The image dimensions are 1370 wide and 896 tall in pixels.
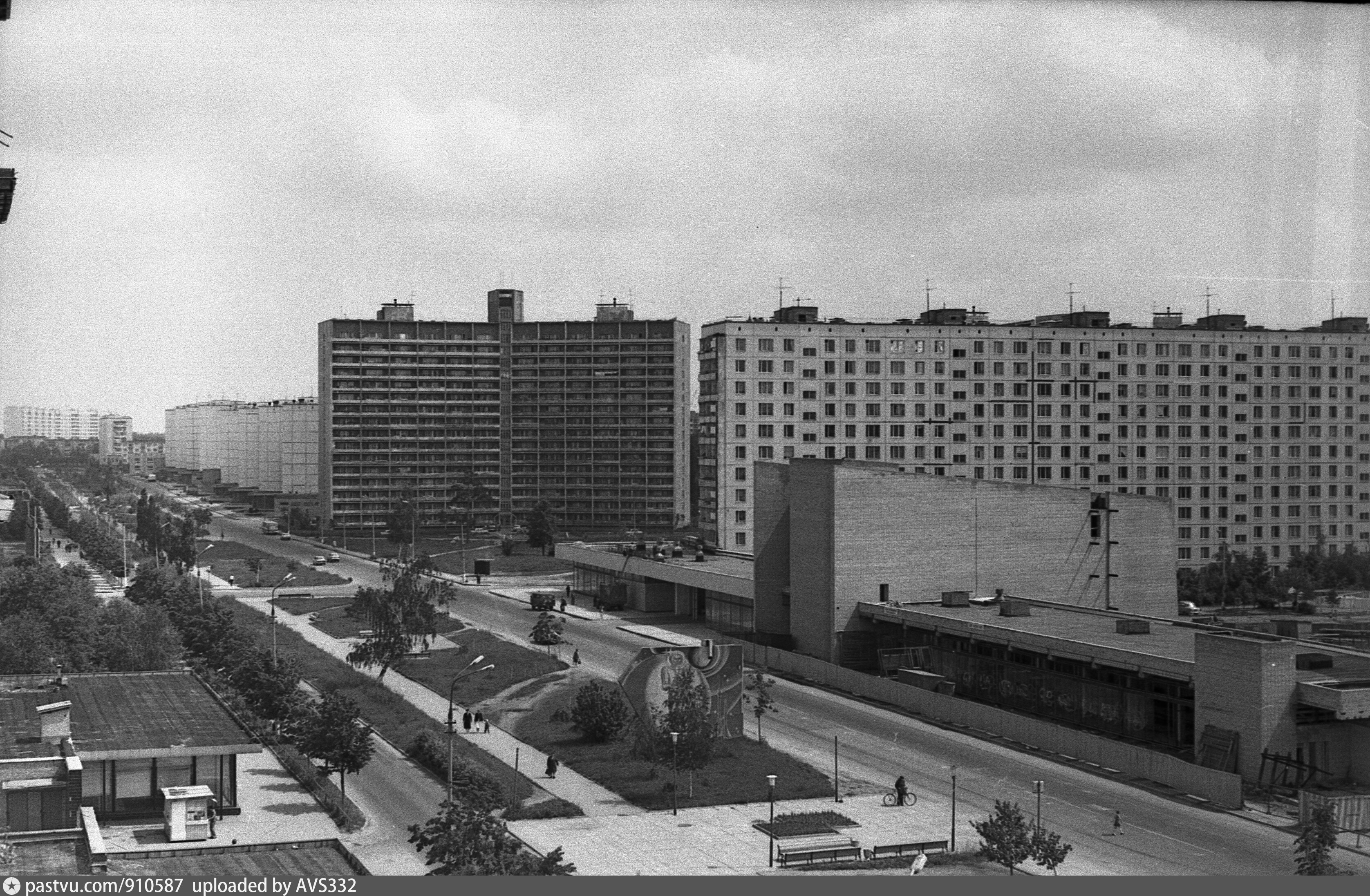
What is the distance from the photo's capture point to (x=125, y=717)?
28.0ft

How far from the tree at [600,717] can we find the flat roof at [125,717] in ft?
7.42

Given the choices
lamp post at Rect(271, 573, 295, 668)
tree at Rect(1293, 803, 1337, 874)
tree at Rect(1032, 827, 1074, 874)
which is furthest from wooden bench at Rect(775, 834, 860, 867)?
lamp post at Rect(271, 573, 295, 668)

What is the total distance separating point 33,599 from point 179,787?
6.57m

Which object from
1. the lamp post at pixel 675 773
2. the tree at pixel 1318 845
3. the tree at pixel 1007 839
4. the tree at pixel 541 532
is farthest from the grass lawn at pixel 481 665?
the tree at pixel 541 532

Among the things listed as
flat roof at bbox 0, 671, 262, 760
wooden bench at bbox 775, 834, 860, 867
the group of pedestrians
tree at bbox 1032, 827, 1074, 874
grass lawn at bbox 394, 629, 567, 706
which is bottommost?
grass lawn at bbox 394, 629, 567, 706

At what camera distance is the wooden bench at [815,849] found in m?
6.35

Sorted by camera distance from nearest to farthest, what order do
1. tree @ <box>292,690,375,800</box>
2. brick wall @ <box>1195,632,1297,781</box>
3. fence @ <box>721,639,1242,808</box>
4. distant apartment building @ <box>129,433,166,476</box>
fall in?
fence @ <box>721,639,1242,808</box> < brick wall @ <box>1195,632,1297,781</box> < tree @ <box>292,690,375,800</box> < distant apartment building @ <box>129,433,166,476</box>

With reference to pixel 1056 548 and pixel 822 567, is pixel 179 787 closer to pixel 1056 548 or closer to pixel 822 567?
pixel 822 567

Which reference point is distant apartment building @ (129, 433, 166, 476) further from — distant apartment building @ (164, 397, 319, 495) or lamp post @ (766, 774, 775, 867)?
lamp post @ (766, 774, 775, 867)

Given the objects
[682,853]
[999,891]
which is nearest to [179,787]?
[682,853]

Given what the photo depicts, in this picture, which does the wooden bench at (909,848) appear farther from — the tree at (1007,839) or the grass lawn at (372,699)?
the grass lawn at (372,699)

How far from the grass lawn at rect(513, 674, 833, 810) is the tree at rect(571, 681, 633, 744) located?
0.25 feet

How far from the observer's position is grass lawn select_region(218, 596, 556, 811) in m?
8.49

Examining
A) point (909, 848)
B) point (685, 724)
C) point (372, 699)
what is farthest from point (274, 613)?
Result: point (909, 848)
